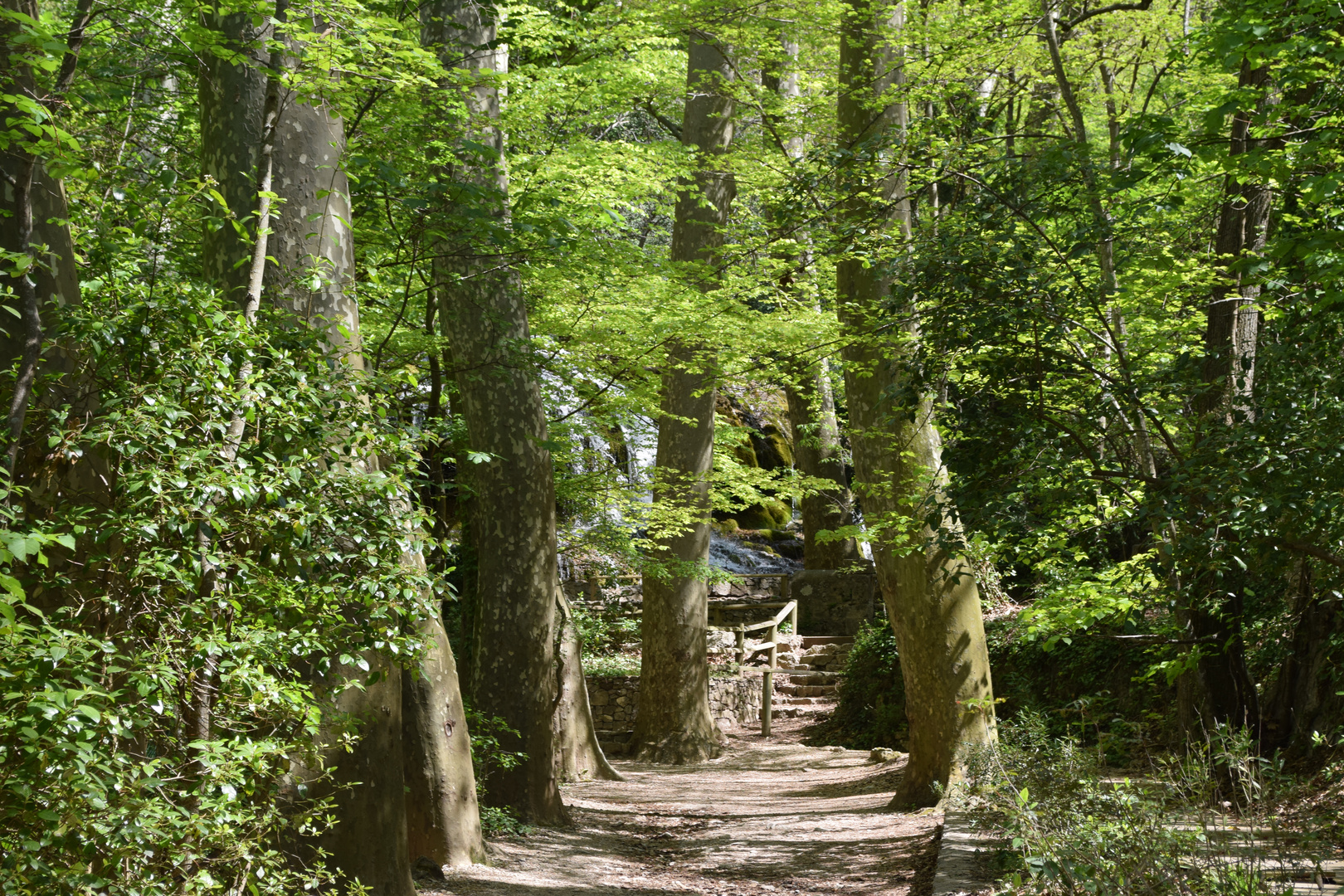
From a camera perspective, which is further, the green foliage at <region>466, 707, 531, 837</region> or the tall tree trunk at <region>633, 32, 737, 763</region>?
the tall tree trunk at <region>633, 32, 737, 763</region>

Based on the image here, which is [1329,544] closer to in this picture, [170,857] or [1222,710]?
[1222,710]

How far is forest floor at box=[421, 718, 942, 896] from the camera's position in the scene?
20.5ft

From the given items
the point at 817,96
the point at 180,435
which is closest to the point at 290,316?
the point at 180,435

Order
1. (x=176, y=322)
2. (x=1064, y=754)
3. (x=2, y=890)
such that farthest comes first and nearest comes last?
(x=1064, y=754), (x=176, y=322), (x=2, y=890)

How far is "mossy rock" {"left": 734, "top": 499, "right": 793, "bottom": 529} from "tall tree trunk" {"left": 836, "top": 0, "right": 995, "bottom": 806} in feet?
45.2

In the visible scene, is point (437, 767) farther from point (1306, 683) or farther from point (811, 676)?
point (811, 676)

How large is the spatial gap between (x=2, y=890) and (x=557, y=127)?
897 cm

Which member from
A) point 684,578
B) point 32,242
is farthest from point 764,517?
point 32,242

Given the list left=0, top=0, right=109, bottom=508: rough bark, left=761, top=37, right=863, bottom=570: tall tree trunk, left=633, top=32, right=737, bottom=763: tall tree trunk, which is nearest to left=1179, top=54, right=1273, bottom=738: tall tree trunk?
left=0, top=0, right=109, bottom=508: rough bark

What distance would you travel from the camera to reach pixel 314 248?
15.0 feet

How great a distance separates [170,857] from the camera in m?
2.67

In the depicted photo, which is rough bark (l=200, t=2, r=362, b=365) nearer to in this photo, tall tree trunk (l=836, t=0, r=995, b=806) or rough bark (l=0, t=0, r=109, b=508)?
rough bark (l=0, t=0, r=109, b=508)

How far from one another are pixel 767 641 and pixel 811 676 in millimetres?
1070

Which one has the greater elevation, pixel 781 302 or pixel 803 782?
pixel 781 302
